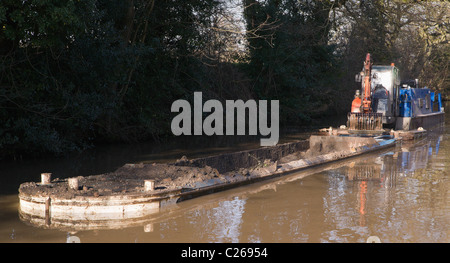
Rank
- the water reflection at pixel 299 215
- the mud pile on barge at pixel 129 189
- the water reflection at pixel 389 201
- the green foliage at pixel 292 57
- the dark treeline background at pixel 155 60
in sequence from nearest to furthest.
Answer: the water reflection at pixel 299 215 → the water reflection at pixel 389 201 → the mud pile on barge at pixel 129 189 → the dark treeline background at pixel 155 60 → the green foliage at pixel 292 57

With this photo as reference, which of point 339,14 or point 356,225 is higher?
point 339,14

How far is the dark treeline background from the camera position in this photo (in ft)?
38.0

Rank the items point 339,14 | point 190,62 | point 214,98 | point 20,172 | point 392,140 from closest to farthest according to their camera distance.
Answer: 1. point 20,172
2. point 392,140
3. point 190,62
4. point 214,98
5. point 339,14

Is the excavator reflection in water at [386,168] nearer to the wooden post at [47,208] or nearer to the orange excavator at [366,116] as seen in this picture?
the orange excavator at [366,116]

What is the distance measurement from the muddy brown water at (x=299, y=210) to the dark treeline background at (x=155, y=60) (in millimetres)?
1570

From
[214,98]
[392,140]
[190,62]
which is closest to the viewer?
[392,140]

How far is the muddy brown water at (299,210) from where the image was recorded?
601 cm

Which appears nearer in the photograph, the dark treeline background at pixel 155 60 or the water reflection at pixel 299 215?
the water reflection at pixel 299 215

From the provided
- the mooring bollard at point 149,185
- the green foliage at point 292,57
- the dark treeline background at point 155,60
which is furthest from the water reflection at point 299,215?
the green foliage at point 292,57

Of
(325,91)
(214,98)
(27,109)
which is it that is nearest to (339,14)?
(325,91)

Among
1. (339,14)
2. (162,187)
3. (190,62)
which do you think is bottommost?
(162,187)

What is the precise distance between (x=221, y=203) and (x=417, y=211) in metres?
2.84
